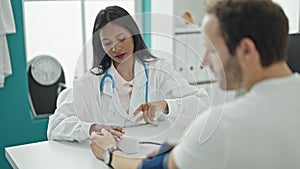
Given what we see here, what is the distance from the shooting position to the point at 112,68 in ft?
4.25

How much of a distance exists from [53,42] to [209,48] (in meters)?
2.75

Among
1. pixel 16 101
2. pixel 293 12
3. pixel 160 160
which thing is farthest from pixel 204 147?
pixel 293 12

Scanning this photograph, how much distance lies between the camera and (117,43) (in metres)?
1.19

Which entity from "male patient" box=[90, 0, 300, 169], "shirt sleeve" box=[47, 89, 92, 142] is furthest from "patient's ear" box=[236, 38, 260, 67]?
"shirt sleeve" box=[47, 89, 92, 142]

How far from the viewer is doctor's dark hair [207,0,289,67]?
0.85 metres

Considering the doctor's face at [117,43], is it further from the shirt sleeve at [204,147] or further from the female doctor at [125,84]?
the shirt sleeve at [204,147]

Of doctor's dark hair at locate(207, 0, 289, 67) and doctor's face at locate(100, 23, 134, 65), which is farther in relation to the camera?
doctor's face at locate(100, 23, 134, 65)

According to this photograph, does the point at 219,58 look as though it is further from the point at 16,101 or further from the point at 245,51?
the point at 16,101

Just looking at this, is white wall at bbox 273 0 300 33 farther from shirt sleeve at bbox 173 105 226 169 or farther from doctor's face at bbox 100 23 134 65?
shirt sleeve at bbox 173 105 226 169

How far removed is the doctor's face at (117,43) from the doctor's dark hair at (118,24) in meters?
0.01

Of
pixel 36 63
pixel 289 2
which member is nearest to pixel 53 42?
pixel 36 63

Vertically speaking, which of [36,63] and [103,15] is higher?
[103,15]

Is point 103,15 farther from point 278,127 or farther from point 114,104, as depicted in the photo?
point 278,127

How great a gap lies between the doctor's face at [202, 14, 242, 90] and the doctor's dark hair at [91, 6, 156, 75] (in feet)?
1.06
